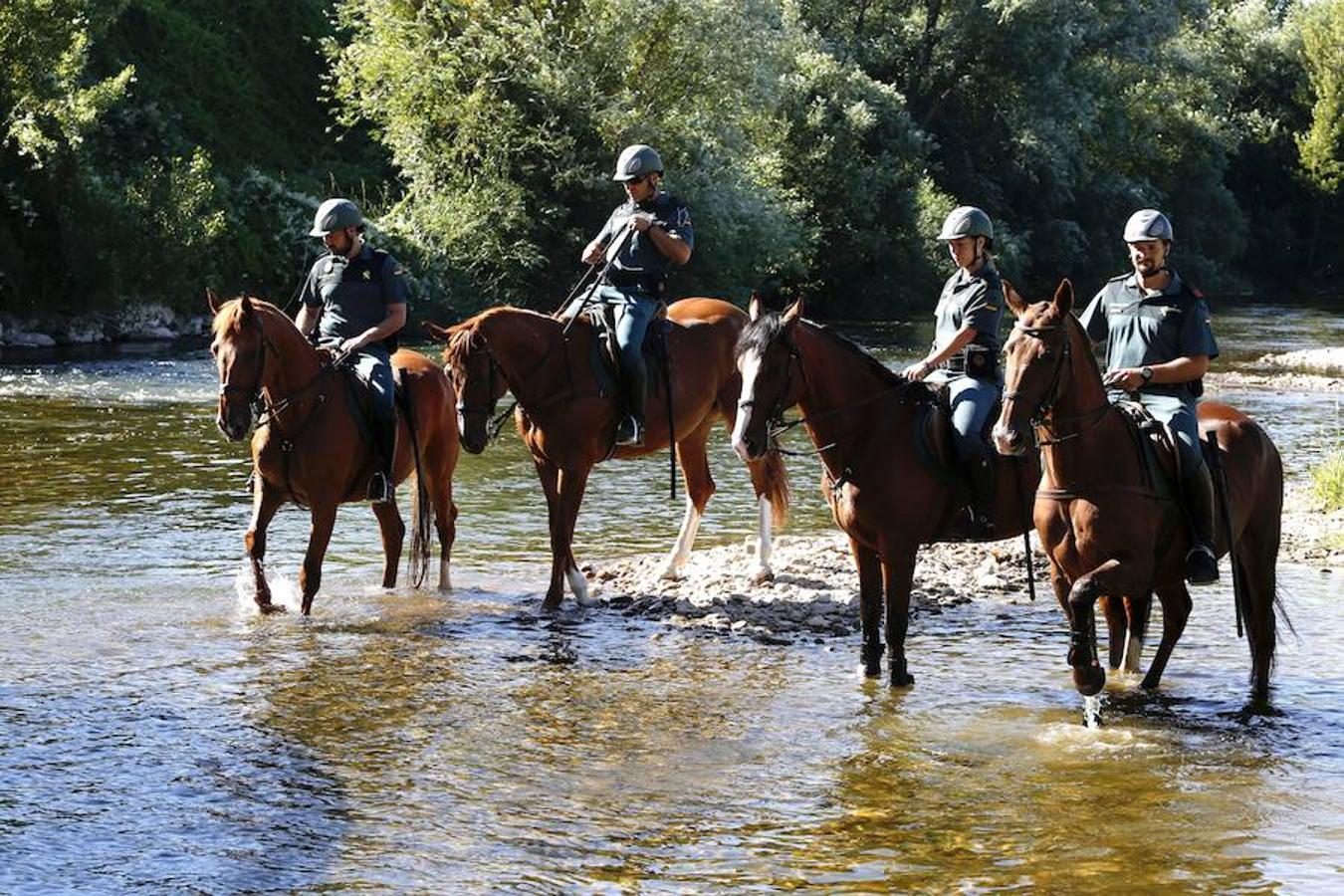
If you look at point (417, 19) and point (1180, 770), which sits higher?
point (417, 19)

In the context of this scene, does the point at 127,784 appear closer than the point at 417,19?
Yes

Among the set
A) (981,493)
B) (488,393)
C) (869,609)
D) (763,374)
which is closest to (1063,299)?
(763,374)

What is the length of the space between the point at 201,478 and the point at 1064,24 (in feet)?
135

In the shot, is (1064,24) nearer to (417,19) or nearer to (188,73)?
(417,19)

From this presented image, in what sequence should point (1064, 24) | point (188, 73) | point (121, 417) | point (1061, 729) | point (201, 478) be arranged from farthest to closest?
point (1064, 24), point (188, 73), point (121, 417), point (201, 478), point (1061, 729)

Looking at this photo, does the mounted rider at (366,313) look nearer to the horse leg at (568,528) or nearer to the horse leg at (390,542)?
the horse leg at (390,542)

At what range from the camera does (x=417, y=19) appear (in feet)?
133

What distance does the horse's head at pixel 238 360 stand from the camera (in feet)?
36.6

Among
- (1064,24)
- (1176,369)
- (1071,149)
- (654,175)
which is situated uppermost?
(1064,24)

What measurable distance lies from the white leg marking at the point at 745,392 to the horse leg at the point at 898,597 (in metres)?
1.14

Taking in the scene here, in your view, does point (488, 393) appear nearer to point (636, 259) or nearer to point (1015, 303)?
point (636, 259)

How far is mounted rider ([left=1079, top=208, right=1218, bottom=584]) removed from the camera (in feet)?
30.1

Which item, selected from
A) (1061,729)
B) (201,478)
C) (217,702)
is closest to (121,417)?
(201,478)

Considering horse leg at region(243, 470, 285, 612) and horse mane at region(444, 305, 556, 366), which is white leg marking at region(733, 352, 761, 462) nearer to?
horse mane at region(444, 305, 556, 366)
